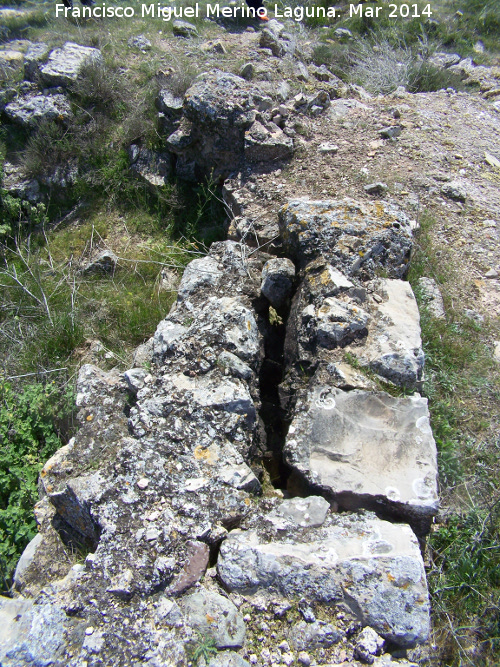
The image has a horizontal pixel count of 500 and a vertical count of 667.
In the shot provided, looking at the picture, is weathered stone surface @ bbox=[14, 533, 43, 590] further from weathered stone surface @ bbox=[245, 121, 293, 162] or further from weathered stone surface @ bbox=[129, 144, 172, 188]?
weathered stone surface @ bbox=[129, 144, 172, 188]

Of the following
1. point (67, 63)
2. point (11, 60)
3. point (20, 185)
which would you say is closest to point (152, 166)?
point (20, 185)

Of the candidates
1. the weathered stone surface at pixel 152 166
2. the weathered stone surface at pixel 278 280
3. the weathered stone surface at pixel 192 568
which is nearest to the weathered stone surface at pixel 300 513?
the weathered stone surface at pixel 192 568

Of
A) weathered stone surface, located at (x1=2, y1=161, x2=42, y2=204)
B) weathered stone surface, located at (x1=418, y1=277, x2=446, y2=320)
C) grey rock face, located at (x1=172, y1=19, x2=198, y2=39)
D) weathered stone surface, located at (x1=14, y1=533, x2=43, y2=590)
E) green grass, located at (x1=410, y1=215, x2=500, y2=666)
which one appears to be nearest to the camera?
green grass, located at (x1=410, y1=215, x2=500, y2=666)

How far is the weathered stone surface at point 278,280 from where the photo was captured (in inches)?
115

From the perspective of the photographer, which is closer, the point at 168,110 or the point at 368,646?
the point at 368,646

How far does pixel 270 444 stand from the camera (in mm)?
2682

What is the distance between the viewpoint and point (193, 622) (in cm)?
168

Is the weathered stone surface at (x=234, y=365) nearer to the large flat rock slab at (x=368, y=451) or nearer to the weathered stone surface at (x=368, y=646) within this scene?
the large flat rock slab at (x=368, y=451)

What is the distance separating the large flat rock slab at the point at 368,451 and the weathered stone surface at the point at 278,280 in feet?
2.69

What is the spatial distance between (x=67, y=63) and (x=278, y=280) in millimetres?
4274

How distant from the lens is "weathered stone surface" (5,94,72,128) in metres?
4.99

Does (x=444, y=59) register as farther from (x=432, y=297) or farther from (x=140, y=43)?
(x=432, y=297)

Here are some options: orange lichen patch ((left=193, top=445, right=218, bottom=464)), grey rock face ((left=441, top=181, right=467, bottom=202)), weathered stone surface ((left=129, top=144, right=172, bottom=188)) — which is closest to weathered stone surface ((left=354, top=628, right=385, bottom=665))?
orange lichen patch ((left=193, top=445, right=218, bottom=464))

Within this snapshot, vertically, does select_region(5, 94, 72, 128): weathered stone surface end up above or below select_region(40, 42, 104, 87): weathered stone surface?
below
